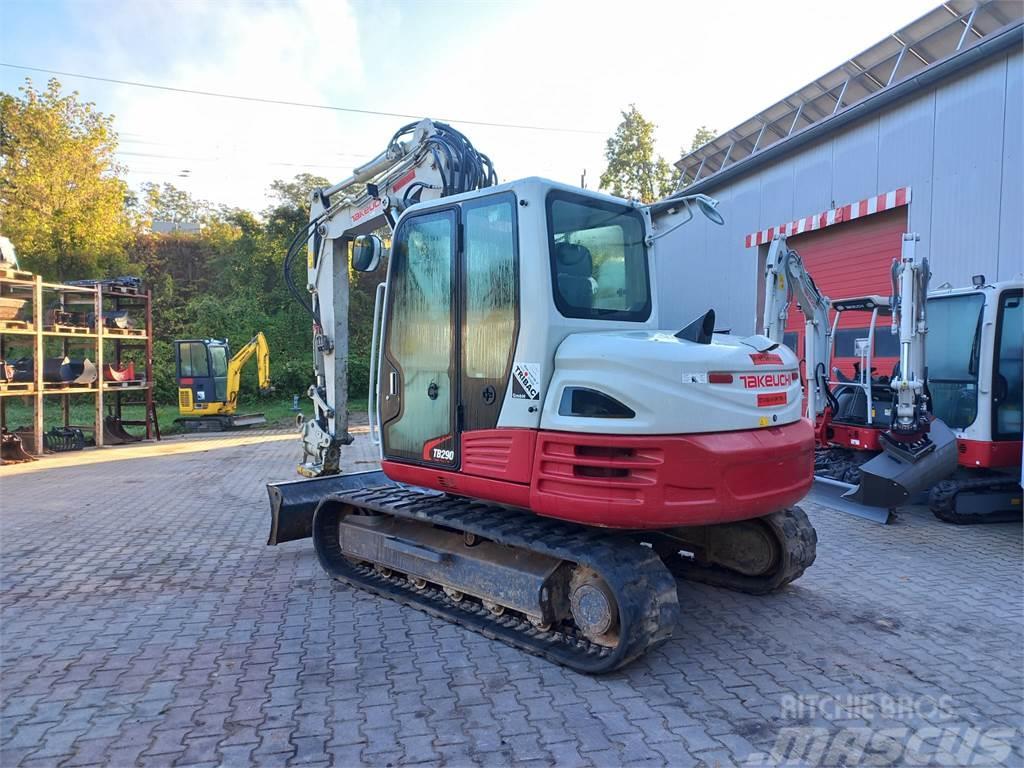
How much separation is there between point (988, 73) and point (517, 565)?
9.51m

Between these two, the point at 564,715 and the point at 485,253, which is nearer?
the point at 564,715

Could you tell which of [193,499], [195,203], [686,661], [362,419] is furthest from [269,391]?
[195,203]

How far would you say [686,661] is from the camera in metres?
3.74

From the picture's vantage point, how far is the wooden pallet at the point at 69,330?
12273 mm

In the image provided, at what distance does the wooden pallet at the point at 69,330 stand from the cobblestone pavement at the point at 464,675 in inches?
315

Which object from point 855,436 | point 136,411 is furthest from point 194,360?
point 855,436

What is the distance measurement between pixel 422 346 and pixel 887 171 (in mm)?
9445

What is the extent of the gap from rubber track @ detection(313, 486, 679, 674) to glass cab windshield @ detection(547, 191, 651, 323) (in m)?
1.28

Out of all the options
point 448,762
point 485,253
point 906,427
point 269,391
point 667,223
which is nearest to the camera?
point 448,762

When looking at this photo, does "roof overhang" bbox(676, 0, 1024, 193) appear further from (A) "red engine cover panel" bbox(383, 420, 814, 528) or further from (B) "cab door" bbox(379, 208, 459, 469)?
(B) "cab door" bbox(379, 208, 459, 469)

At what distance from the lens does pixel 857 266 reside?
37.3 ft

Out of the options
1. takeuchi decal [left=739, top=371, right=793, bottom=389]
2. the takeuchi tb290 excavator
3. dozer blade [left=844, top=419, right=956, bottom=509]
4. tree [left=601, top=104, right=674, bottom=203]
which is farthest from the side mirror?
tree [left=601, top=104, right=674, bottom=203]

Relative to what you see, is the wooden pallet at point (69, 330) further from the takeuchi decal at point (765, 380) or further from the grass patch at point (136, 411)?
the takeuchi decal at point (765, 380)

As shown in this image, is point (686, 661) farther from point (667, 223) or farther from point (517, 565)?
point (667, 223)
